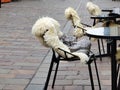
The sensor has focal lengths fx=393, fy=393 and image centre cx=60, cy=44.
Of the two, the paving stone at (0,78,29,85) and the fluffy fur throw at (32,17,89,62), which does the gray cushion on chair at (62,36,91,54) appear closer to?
the fluffy fur throw at (32,17,89,62)

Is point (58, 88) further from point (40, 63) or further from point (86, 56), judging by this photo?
point (40, 63)

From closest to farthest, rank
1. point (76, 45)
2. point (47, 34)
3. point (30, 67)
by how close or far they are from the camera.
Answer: point (47, 34), point (76, 45), point (30, 67)

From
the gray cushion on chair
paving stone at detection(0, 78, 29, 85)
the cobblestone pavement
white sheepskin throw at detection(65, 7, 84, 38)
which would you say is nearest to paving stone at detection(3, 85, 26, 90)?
the cobblestone pavement

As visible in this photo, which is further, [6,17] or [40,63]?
[6,17]

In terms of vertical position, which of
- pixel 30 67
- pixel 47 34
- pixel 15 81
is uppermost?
pixel 47 34

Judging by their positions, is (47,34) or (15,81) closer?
(47,34)

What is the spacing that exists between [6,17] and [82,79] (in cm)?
670

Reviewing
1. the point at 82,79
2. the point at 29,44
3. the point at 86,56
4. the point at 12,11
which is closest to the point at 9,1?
the point at 12,11

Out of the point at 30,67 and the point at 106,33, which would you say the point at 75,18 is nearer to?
the point at 30,67

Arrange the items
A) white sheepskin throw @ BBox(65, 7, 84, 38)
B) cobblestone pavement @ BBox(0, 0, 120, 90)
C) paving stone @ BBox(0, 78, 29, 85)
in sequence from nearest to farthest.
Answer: cobblestone pavement @ BBox(0, 0, 120, 90) → paving stone @ BBox(0, 78, 29, 85) → white sheepskin throw @ BBox(65, 7, 84, 38)

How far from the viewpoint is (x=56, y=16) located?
11477 millimetres

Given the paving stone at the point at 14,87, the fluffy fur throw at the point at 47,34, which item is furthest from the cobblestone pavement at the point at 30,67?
the fluffy fur throw at the point at 47,34

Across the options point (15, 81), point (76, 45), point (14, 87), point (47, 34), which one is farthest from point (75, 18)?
point (47, 34)

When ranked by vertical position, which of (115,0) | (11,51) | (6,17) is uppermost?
(11,51)
